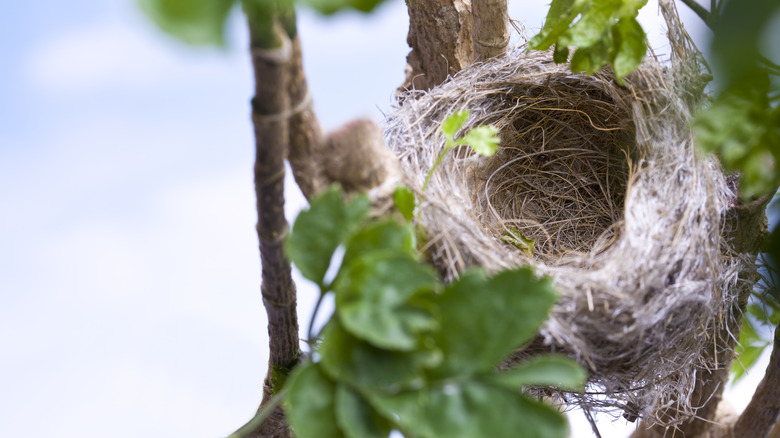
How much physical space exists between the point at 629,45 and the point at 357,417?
1.99ft

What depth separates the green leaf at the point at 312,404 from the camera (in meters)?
0.60

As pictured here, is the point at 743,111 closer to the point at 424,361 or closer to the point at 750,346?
the point at 424,361

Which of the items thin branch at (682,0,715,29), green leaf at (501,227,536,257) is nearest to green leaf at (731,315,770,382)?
green leaf at (501,227,536,257)

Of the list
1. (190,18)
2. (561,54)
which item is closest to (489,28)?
(561,54)

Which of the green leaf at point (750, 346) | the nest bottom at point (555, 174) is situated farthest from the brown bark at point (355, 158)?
the green leaf at point (750, 346)

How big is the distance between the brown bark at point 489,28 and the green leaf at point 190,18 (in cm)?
76

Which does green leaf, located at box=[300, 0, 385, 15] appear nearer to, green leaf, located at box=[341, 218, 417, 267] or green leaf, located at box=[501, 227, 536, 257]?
green leaf, located at box=[341, 218, 417, 267]

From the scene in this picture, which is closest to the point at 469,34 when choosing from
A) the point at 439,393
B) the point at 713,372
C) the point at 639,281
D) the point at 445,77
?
the point at 445,77

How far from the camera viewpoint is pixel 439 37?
129 cm

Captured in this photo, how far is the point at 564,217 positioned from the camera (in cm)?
132

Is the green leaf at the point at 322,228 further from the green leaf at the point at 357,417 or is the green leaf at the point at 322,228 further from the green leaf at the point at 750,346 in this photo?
the green leaf at the point at 750,346

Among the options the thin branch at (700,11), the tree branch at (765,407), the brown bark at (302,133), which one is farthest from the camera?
the tree branch at (765,407)

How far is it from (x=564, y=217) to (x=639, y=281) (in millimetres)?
503

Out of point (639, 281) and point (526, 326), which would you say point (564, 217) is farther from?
point (526, 326)
